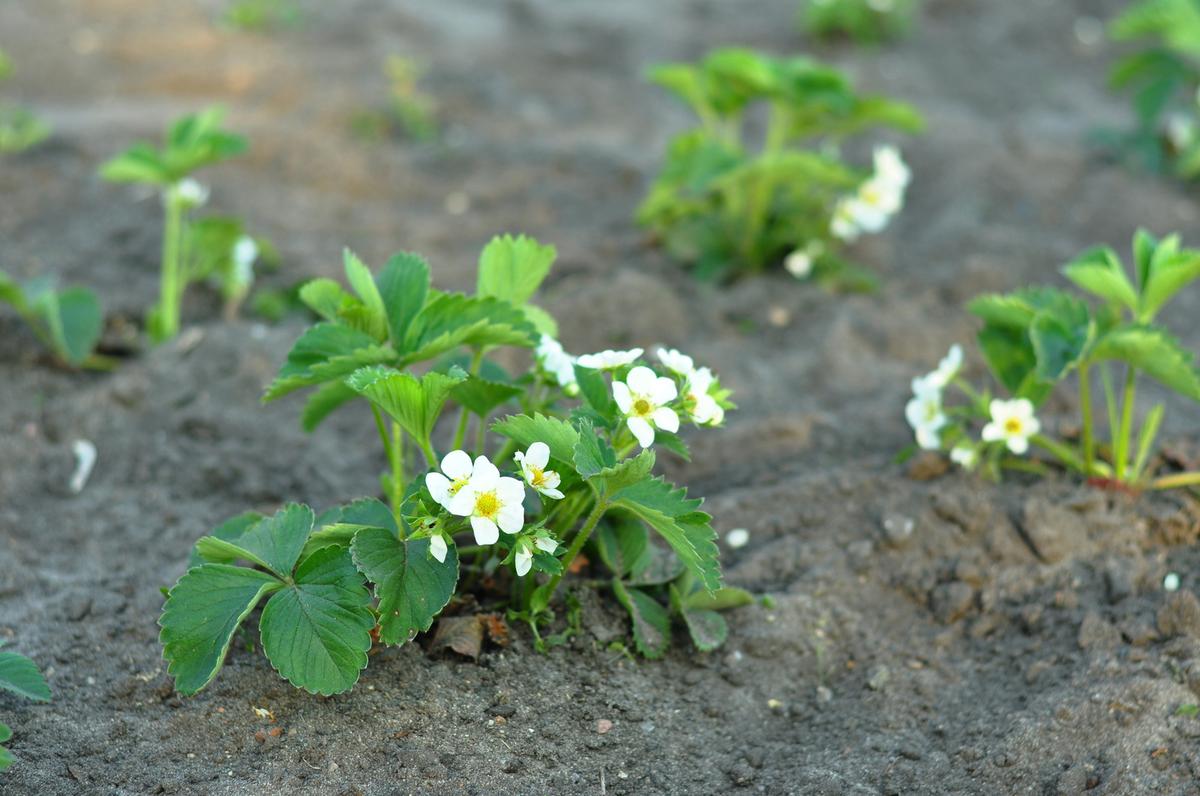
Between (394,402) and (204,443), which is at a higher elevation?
(394,402)

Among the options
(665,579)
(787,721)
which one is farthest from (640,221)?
(787,721)

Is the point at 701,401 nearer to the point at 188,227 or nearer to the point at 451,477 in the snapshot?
the point at 451,477

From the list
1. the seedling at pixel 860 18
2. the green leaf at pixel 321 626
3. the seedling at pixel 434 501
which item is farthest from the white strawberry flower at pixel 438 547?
the seedling at pixel 860 18

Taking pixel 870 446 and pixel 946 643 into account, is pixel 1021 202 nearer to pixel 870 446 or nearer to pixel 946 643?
pixel 870 446

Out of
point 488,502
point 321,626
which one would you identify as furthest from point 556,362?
point 321,626

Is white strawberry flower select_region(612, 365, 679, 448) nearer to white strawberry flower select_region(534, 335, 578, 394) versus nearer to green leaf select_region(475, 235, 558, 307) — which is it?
white strawberry flower select_region(534, 335, 578, 394)

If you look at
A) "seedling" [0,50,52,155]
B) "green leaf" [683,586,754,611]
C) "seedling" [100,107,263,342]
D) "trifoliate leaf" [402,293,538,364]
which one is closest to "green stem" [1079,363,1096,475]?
"green leaf" [683,586,754,611]

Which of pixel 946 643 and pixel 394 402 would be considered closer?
pixel 394 402
